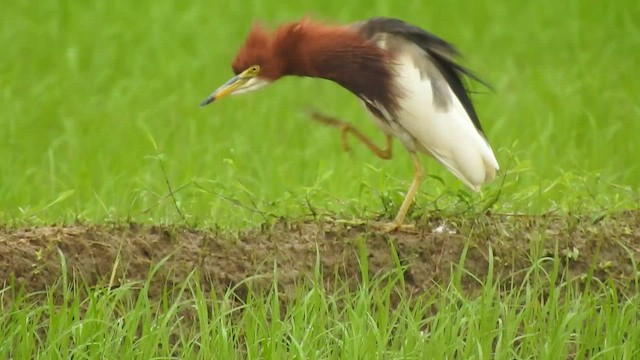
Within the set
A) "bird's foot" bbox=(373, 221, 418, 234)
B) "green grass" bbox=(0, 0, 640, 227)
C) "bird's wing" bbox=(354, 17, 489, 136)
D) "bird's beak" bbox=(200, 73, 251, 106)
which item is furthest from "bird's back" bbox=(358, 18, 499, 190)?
"bird's beak" bbox=(200, 73, 251, 106)

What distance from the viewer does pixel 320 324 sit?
4.39 meters

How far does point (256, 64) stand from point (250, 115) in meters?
2.56

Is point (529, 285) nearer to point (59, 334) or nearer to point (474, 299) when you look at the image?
point (474, 299)

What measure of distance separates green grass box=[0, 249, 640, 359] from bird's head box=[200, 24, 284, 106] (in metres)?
0.84

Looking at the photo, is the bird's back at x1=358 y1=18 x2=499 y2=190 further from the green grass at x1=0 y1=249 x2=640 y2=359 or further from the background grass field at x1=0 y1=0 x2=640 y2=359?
the green grass at x1=0 y1=249 x2=640 y2=359

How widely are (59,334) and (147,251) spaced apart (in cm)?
64

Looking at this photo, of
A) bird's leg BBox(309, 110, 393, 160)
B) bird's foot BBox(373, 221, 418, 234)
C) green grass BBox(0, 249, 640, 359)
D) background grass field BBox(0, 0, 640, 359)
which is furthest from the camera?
bird's leg BBox(309, 110, 393, 160)

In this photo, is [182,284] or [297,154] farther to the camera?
[297,154]

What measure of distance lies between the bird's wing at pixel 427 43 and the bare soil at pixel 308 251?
1.68 feet

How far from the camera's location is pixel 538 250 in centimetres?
494

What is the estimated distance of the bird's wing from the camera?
5.26m

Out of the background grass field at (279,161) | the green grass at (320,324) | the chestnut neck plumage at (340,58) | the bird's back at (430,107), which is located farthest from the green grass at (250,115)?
the green grass at (320,324)

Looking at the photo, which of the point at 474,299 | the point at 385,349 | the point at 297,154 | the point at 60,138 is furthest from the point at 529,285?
the point at 60,138

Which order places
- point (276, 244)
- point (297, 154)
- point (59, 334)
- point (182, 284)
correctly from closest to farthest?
point (59, 334)
point (182, 284)
point (276, 244)
point (297, 154)
